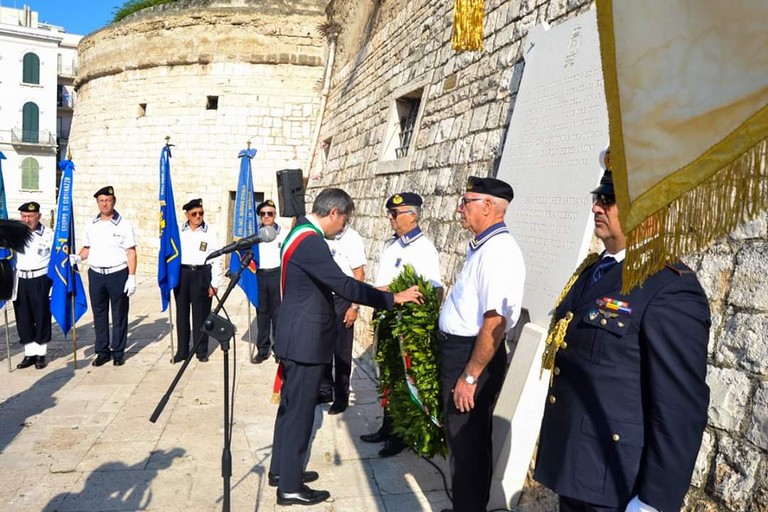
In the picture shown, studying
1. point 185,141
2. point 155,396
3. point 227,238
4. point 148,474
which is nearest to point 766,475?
point 148,474

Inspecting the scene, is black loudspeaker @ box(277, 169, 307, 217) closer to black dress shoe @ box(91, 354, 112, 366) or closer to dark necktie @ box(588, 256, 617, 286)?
dark necktie @ box(588, 256, 617, 286)

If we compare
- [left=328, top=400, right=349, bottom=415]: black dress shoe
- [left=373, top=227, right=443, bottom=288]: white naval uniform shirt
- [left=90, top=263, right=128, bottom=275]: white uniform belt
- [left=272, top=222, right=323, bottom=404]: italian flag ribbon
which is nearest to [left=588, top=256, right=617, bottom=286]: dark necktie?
[left=272, top=222, right=323, bottom=404]: italian flag ribbon

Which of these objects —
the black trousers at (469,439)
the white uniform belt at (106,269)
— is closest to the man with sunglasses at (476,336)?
the black trousers at (469,439)

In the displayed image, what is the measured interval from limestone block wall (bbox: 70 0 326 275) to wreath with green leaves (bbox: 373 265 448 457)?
468 inches

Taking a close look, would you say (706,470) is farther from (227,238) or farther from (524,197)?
(227,238)

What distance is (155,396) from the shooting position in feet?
18.6

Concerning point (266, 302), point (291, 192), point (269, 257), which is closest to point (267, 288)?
point (266, 302)

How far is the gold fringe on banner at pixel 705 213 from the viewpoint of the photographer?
49.9 inches

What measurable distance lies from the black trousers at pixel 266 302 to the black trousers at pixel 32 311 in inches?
94.0

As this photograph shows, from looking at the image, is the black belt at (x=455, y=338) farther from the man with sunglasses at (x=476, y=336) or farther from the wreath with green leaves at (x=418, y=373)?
the wreath with green leaves at (x=418, y=373)

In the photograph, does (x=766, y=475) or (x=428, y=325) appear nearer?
(x=766, y=475)

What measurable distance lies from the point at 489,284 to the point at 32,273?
19.5 ft

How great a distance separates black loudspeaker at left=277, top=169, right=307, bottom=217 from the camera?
168 inches

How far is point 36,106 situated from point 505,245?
41834 millimetres
